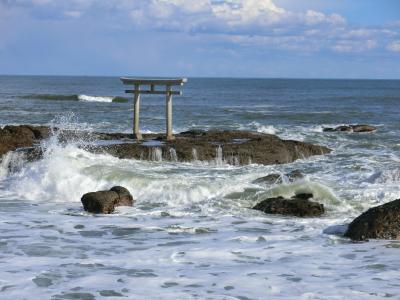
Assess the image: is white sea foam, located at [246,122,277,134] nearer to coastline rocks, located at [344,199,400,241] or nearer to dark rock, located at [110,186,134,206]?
dark rock, located at [110,186,134,206]

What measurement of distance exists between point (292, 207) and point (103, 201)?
3.50m

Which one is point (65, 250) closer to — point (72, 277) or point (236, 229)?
point (72, 277)

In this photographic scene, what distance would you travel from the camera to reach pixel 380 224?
10102 millimetres

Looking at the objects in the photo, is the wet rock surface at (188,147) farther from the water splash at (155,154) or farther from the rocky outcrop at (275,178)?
the rocky outcrop at (275,178)

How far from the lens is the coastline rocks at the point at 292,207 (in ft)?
40.0

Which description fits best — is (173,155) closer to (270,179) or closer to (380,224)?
(270,179)

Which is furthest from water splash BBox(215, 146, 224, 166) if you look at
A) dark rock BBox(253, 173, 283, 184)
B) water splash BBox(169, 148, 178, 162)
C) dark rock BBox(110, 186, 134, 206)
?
dark rock BBox(110, 186, 134, 206)

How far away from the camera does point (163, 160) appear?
18500 mm

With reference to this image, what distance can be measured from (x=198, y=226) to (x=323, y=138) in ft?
59.7

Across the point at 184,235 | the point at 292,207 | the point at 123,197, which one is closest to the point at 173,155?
the point at 123,197

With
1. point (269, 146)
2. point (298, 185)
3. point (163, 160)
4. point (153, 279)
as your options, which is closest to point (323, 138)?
point (269, 146)

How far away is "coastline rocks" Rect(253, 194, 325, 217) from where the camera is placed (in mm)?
12188

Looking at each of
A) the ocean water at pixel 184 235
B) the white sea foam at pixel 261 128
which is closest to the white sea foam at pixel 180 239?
the ocean water at pixel 184 235

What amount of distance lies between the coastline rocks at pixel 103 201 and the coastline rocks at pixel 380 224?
15.0ft
